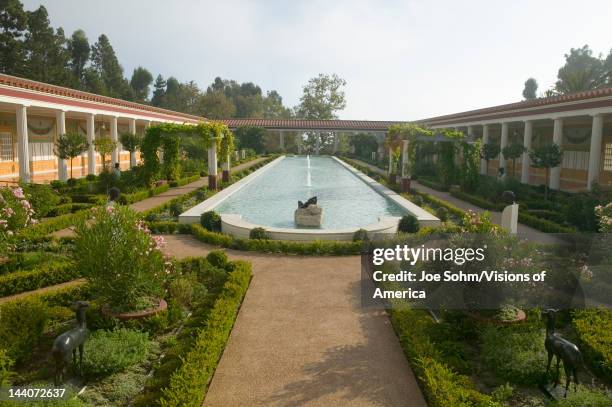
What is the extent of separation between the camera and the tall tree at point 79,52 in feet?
201

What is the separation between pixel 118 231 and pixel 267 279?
3399mm

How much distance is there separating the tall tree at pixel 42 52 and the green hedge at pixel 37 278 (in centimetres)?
4097

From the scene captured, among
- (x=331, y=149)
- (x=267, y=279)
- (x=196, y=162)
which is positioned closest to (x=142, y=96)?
(x=331, y=149)

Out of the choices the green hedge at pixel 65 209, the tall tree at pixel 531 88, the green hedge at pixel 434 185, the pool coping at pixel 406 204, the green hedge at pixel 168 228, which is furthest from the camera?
the tall tree at pixel 531 88

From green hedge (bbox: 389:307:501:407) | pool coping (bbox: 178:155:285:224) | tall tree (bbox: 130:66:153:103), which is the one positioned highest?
tall tree (bbox: 130:66:153:103)

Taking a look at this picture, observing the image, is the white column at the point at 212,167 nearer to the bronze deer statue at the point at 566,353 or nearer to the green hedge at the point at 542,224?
the green hedge at the point at 542,224

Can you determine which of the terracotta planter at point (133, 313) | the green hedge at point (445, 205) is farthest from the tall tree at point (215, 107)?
the terracotta planter at point (133, 313)

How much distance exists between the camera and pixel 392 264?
9312 millimetres

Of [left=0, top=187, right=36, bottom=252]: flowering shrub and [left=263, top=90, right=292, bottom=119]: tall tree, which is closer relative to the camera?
[left=0, top=187, right=36, bottom=252]: flowering shrub

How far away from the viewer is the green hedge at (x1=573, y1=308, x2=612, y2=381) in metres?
5.56

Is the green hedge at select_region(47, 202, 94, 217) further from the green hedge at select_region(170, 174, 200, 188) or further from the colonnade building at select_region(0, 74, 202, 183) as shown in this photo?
the green hedge at select_region(170, 174, 200, 188)

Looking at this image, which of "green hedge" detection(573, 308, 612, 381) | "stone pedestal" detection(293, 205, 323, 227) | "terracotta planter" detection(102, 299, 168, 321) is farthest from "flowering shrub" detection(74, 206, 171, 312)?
"stone pedestal" detection(293, 205, 323, 227)

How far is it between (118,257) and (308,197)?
47.8ft

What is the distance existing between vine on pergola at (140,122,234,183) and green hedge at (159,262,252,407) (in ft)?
49.8
